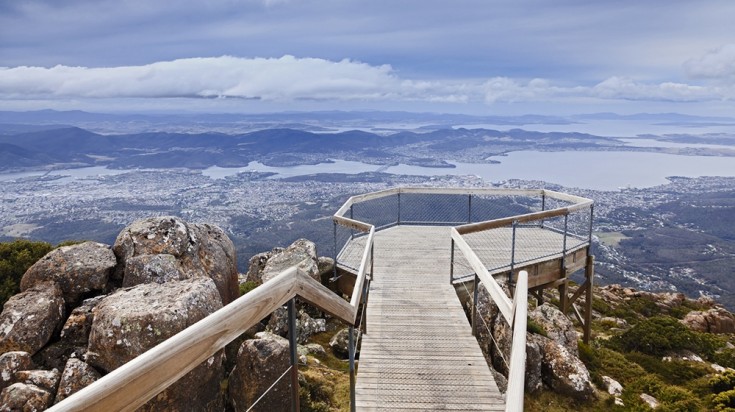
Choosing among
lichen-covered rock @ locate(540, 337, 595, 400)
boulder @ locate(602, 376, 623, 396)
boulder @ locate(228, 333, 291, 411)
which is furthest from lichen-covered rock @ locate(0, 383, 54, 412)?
boulder @ locate(602, 376, 623, 396)

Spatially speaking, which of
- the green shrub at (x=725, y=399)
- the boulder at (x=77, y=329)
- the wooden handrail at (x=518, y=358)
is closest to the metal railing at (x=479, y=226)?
the wooden handrail at (x=518, y=358)

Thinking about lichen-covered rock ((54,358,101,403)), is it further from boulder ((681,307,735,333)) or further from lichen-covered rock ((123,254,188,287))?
boulder ((681,307,735,333))

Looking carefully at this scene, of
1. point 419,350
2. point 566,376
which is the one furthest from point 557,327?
point 419,350

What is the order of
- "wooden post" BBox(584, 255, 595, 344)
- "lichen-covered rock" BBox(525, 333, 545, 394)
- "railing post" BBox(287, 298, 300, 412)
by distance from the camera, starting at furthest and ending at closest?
"wooden post" BBox(584, 255, 595, 344) → "lichen-covered rock" BBox(525, 333, 545, 394) → "railing post" BBox(287, 298, 300, 412)

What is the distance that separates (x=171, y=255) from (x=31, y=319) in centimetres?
176

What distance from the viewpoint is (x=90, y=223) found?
305ft

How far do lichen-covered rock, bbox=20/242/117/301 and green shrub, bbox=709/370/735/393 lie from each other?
1102 cm

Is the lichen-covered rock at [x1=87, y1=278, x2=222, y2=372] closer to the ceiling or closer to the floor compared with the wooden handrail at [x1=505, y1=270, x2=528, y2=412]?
closer to the floor

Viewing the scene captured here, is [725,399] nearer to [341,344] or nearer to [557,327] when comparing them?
[557,327]

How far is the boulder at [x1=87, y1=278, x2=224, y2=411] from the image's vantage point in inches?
174

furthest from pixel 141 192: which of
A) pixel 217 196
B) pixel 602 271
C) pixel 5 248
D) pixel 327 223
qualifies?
pixel 5 248

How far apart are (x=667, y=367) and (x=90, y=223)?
103m

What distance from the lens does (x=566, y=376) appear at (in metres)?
7.56

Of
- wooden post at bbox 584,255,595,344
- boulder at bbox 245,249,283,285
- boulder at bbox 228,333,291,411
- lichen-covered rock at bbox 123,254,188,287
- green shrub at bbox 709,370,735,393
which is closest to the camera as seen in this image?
boulder at bbox 228,333,291,411
